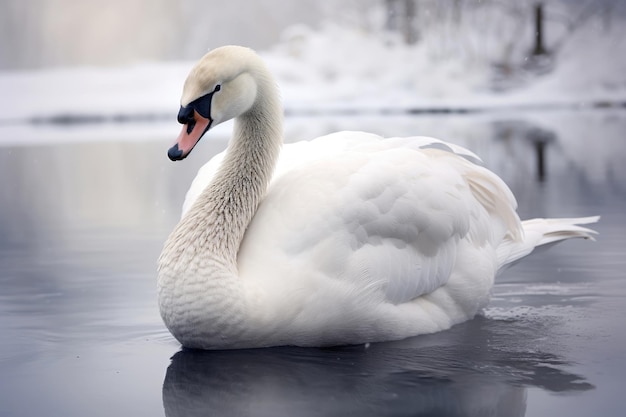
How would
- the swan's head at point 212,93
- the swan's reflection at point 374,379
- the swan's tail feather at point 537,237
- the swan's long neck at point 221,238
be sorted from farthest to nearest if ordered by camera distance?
1. the swan's tail feather at point 537,237
2. the swan's head at point 212,93
3. the swan's long neck at point 221,238
4. the swan's reflection at point 374,379

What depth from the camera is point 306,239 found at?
12.5 feet

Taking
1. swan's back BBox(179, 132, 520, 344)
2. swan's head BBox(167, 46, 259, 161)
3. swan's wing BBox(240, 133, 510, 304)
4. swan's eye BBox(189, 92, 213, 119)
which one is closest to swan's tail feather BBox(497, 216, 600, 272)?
swan's back BBox(179, 132, 520, 344)

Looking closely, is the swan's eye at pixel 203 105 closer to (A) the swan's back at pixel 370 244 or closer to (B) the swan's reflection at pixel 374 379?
(A) the swan's back at pixel 370 244

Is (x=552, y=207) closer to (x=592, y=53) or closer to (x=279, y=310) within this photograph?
(x=279, y=310)

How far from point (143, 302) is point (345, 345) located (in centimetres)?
115

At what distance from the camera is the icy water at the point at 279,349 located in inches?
130

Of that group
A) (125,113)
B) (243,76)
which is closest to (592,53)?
(125,113)

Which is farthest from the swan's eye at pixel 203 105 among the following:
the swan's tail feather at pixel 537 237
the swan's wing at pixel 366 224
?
the swan's tail feather at pixel 537 237

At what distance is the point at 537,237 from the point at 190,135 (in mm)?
1750

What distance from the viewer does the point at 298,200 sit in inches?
156

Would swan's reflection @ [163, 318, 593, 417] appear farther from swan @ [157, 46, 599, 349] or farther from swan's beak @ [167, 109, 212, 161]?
swan's beak @ [167, 109, 212, 161]

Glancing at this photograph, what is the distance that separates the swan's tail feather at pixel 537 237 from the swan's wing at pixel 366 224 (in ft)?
1.02

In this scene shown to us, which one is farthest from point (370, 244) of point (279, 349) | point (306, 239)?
point (279, 349)

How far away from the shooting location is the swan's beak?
12.3 ft
